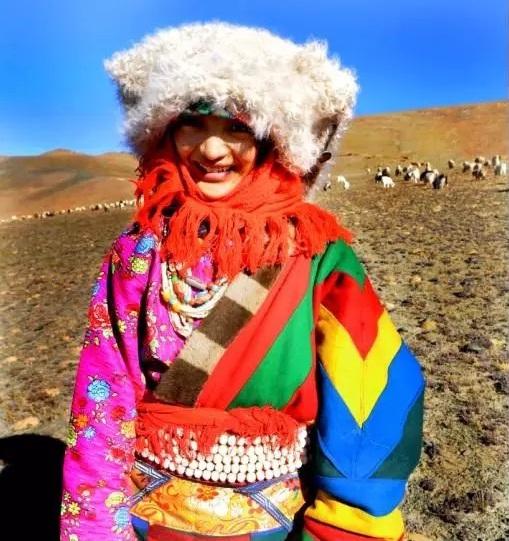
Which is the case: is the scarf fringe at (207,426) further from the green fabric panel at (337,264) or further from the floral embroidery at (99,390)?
the green fabric panel at (337,264)

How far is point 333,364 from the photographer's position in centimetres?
160

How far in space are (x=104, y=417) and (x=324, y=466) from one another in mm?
584

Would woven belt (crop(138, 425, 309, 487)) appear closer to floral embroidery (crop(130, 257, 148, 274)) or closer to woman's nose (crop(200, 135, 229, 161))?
floral embroidery (crop(130, 257, 148, 274))

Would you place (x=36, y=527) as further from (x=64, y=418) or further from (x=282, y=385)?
(x=282, y=385)

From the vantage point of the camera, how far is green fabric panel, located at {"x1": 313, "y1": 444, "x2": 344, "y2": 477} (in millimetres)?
1584

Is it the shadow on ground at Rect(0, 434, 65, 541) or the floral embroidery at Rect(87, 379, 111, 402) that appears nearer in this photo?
the floral embroidery at Rect(87, 379, 111, 402)

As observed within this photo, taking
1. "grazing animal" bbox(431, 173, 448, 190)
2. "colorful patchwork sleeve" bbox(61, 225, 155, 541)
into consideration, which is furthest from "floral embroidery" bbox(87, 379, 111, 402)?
"grazing animal" bbox(431, 173, 448, 190)

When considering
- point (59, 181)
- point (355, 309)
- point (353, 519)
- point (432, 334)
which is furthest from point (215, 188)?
point (59, 181)

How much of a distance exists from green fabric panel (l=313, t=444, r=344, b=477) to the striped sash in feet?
1.11

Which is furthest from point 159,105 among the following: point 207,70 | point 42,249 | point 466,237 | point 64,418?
point 42,249

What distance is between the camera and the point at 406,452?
64.6 inches

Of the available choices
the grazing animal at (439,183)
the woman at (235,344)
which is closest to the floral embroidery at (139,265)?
the woman at (235,344)

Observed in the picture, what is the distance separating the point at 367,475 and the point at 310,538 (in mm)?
229

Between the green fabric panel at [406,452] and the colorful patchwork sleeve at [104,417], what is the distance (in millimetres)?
666
